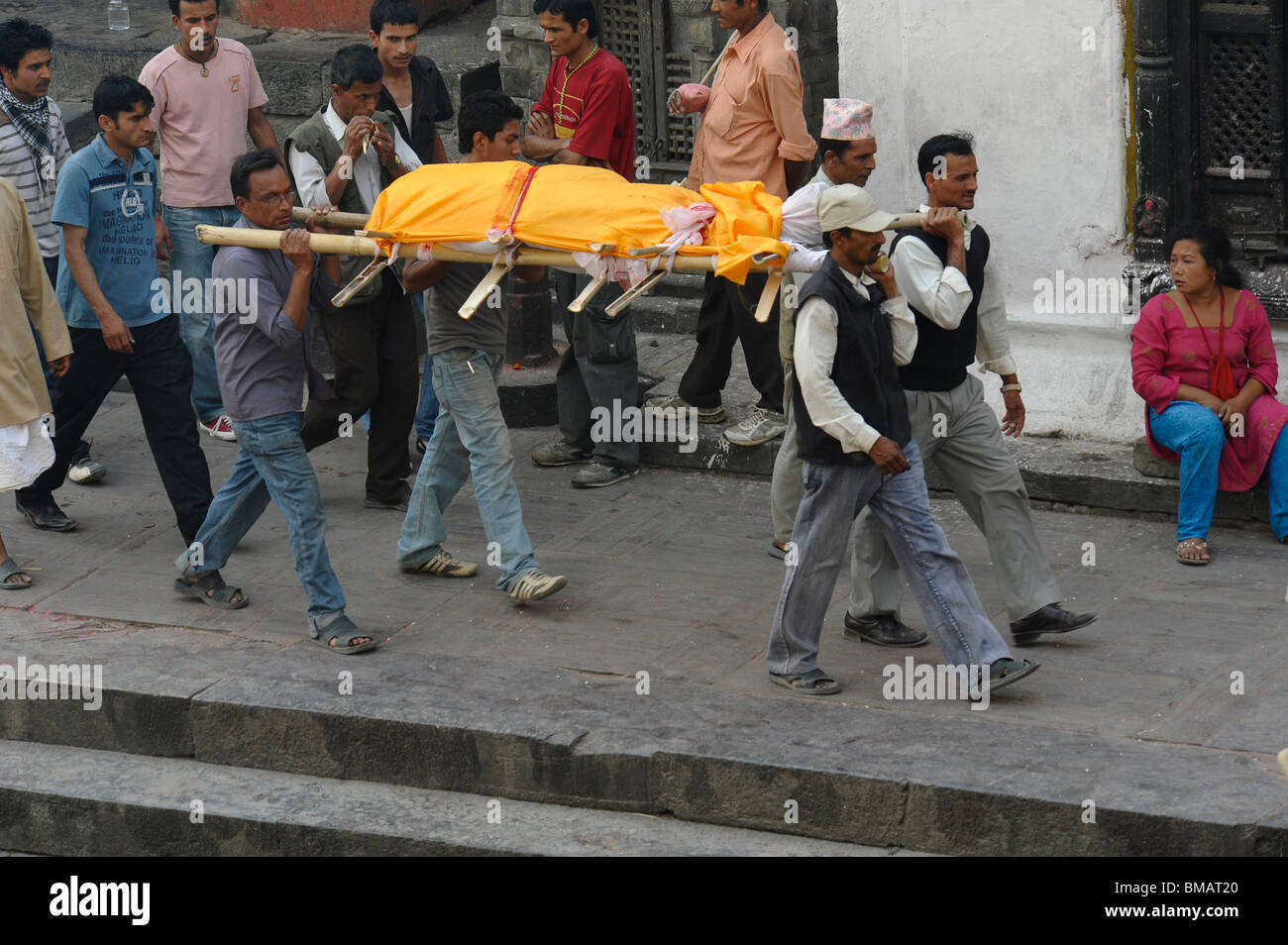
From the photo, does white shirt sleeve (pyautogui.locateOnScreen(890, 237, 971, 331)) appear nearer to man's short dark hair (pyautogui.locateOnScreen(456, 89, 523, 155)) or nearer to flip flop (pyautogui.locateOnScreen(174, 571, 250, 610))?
man's short dark hair (pyautogui.locateOnScreen(456, 89, 523, 155))

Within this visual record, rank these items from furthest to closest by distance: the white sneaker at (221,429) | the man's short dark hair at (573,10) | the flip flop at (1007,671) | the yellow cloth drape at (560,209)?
the white sneaker at (221,429), the man's short dark hair at (573,10), the yellow cloth drape at (560,209), the flip flop at (1007,671)

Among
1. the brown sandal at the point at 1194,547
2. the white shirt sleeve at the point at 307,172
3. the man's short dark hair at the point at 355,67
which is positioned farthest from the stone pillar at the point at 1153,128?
the white shirt sleeve at the point at 307,172

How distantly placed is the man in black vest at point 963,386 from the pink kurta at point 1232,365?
3.26 ft

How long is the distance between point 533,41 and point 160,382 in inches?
134

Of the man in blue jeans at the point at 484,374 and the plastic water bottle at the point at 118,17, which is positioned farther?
the plastic water bottle at the point at 118,17

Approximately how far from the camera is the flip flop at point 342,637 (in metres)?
6.60

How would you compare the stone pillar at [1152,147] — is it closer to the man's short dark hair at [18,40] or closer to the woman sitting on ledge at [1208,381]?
the woman sitting on ledge at [1208,381]

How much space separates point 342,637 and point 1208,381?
3316 millimetres

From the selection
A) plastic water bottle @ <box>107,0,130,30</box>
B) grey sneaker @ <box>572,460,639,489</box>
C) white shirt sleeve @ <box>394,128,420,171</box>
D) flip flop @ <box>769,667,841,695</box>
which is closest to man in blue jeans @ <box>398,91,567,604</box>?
white shirt sleeve @ <box>394,128,420,171</box>

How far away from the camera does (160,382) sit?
7.53 metres

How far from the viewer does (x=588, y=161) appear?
8.41m

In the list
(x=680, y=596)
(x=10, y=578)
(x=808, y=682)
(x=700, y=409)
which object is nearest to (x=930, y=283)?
(x=808, y=682)
